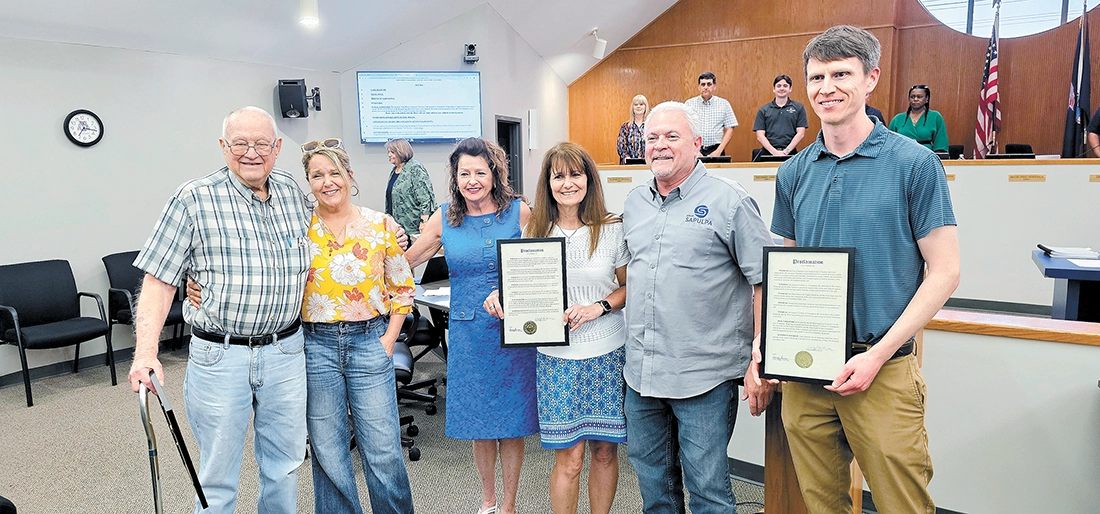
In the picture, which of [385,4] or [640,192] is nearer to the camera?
[640,192]

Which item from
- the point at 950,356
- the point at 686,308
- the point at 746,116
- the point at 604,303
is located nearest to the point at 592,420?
the point at 604,303

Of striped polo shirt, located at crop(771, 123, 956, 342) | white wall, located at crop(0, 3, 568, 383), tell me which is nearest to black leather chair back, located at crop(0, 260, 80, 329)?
white wall, located at crop(0, 3, 568, 383)

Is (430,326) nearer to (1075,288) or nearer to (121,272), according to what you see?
(121,272)

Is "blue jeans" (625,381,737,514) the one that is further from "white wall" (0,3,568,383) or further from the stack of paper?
"white wall" (0,3,568,383)

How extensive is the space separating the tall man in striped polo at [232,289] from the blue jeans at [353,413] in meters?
0.12

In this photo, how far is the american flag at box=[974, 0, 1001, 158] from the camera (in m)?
7.70

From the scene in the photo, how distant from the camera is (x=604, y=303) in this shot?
6.87 feet

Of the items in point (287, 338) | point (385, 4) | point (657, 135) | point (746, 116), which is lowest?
point (287, 338)

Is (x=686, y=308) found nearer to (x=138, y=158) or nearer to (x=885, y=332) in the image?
(x=885, y=332)

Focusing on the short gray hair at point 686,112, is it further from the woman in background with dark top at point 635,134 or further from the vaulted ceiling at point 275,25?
the woman in background with dark top at point 635,134

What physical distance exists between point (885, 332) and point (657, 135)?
0.78 m

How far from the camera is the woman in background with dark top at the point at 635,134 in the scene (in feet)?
23.6

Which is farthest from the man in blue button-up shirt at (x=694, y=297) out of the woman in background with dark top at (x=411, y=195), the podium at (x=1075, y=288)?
the woman in background with dark top at (x=411, y=195)

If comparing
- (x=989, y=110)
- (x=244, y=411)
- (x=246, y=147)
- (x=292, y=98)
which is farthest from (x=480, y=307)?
(x=989, y=110)
